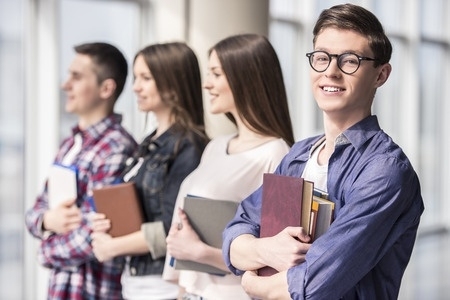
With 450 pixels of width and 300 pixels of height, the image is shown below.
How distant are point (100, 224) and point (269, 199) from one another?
1.36 metres

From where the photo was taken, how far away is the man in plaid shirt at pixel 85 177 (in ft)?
11.4

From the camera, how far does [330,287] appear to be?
6.07ft

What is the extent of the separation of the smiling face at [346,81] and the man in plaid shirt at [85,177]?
162cm

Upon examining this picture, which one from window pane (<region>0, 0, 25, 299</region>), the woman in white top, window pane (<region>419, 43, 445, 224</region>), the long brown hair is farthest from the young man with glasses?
window pane (<region>419, 43, 445, 224</region>)

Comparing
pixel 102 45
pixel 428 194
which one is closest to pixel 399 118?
pixel 428 194

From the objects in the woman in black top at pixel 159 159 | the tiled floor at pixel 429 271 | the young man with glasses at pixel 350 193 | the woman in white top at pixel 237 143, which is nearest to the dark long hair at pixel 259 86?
the woman in white top at pixel 237 143

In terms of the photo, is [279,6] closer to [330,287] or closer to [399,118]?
[399,118]

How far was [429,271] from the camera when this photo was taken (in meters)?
8.55

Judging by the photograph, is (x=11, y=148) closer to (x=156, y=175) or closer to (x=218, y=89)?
(x=156, y=175)

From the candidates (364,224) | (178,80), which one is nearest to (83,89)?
(178,80)

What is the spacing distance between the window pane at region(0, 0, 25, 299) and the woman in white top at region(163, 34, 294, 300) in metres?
2.78

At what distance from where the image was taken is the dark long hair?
2773mm

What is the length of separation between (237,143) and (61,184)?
97cm

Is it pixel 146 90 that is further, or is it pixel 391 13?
pixel 391 13
